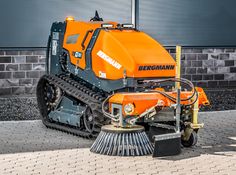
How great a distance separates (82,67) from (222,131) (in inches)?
105

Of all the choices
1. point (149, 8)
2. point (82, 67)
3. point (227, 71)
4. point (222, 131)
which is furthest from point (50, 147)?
point (227, 71)

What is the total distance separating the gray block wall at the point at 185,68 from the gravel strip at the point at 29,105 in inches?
16.4

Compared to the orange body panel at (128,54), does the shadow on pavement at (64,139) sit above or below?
below

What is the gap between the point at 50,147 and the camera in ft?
33.4

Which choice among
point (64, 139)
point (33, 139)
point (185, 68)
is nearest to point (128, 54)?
point (64, 139)

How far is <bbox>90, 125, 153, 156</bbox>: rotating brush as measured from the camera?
31.1ft

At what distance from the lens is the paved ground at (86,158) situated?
28.5ft

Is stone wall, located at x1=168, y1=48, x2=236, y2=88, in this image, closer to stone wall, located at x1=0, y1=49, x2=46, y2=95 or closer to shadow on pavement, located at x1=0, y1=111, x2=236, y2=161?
stone wall, located at x1=0, y1=49, x2=46, y2=95

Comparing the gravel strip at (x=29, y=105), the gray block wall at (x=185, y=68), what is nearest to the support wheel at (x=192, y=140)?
the gravel strip at (x=29, y=105)

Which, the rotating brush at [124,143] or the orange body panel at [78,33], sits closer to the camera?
the rotating brush at [124,143]

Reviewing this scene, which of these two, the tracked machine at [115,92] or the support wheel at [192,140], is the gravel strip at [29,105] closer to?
the tracked machine at [115,92]

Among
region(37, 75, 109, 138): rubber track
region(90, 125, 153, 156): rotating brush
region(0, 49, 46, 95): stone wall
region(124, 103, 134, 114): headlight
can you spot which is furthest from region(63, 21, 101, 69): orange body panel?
region(0, 49, 46, 95): stone wall

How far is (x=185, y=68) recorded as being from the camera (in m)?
17.2

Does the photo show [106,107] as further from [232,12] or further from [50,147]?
[232,12]
